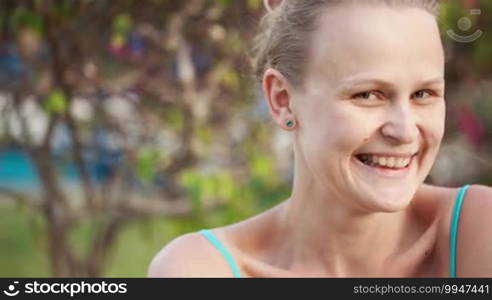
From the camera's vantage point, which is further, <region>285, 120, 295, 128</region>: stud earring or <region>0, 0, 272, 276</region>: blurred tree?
<region>0, 0, 272, 276</region>: blurred tree

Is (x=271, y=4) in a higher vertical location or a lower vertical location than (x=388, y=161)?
Answer: higher

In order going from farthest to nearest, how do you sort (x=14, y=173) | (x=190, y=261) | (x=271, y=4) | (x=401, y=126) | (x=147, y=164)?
(x=14, y=173)
(x=147, y=164)
(x=271, y=4)
(x=190, y=261)
(x=401, y=126)

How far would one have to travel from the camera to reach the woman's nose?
5.62 feet

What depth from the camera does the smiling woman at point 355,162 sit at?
1732mm

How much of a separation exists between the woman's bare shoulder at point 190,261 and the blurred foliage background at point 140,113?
1684 mm

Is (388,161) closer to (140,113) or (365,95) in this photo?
(365,95)

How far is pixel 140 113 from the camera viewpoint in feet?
13.7

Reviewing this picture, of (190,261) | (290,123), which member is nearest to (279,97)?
(290,123)

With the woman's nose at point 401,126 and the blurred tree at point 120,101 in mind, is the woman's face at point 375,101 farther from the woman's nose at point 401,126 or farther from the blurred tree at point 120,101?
the blurred tree at point 120,101

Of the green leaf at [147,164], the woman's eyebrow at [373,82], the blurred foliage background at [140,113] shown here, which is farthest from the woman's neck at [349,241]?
the green leaf at [147,164]

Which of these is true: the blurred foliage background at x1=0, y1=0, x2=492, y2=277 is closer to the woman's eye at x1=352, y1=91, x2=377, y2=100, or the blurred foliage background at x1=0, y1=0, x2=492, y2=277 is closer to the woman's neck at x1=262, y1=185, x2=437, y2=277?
the woman's neck at x1=262, y1=185, x2=437, y2=277

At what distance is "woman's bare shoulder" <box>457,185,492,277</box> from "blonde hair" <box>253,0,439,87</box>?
36 cm

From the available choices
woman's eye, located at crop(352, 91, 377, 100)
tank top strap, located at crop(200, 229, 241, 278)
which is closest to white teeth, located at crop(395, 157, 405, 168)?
woman's eye, located at crop(352, 91, 377, 100)

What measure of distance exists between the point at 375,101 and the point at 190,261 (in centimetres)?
45
